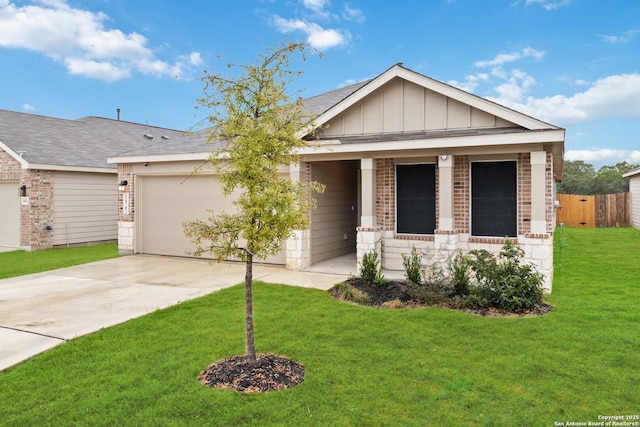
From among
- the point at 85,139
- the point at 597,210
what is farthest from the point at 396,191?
the point at 597,210

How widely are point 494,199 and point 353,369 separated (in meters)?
5.67

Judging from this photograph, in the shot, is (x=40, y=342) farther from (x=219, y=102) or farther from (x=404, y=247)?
(x=404, y=247)

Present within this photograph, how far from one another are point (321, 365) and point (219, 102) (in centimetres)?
291

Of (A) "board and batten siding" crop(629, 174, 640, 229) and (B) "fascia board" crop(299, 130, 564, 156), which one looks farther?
(A) "board and batten siding" crop(629, 174, 640, 229)

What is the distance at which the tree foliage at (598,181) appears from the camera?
41.0 m

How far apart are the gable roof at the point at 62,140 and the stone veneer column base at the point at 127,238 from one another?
369 centimetres

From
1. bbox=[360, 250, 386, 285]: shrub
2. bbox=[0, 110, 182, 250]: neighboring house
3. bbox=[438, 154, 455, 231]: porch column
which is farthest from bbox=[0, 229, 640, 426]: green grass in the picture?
bbox=[0, 110, 182, 250]: neighboring house

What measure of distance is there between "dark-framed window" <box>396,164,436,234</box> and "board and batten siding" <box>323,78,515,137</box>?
3.08ft

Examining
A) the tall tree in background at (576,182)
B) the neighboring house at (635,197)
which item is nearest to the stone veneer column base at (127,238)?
the neighboring house at (635,197)

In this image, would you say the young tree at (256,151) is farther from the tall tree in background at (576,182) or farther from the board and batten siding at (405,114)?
the tall tree in background at (576,182)

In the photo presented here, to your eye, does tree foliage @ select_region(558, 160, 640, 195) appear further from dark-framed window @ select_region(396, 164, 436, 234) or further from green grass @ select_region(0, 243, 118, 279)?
green grass @ select_region(0, 243, 118, 279)

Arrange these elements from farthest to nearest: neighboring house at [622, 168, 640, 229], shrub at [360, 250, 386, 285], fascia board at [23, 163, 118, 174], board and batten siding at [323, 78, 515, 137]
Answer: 1. neighboring house at [622, 168, 640, 229]
2. fascia board at [23, 163, 118, 174]
3. board and batten siding at [323, 78, 515, 137]
4. shrub at [360, 250, 386, 285]

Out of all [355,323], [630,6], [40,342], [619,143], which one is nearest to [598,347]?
[355,323]

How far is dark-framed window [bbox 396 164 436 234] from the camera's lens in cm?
924
